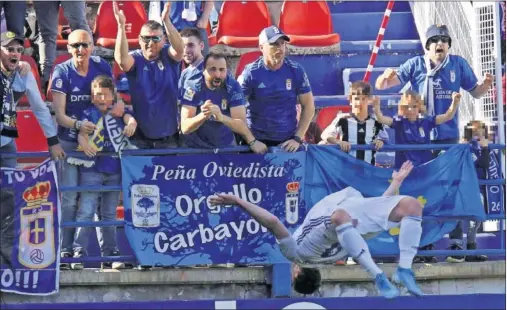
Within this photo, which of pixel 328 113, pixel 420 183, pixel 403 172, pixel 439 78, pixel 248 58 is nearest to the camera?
pixel 403 172

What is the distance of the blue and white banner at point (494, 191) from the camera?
13391 millimetres

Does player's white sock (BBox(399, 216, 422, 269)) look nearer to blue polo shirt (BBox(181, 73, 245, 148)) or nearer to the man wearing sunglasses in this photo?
blue polo shirt (BBox(181, 73, 245, 148))

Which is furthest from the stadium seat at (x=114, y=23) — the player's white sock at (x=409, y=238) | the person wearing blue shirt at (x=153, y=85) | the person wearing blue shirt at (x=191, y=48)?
the player's white sock at (x=409, y=238)

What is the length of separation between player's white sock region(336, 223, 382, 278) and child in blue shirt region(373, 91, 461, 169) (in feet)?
4.02

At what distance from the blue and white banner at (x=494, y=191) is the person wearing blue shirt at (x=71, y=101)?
11.3ft

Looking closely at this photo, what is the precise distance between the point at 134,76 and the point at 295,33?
3.97 meters

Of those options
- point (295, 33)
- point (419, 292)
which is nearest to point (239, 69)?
point (295, 33)

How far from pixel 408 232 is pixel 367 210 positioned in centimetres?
41

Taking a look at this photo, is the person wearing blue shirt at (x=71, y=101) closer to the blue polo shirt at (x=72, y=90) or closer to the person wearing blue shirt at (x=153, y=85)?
the blue polo shirt at (x=72, y=90)

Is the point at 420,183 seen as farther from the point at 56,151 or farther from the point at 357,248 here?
the point at 56,151

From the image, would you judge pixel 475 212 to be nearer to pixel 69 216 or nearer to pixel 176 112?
pixel 176 112

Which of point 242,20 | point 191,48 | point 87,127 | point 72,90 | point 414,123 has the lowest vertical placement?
point 87,127

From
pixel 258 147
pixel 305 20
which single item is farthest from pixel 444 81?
pixel 305 20

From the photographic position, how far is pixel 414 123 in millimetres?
13180
